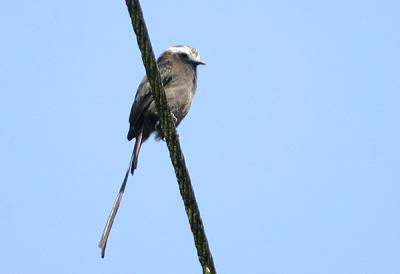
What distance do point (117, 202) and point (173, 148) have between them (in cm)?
168

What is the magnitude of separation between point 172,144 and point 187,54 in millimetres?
4430

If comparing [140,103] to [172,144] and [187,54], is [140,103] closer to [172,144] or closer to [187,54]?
[187,54]

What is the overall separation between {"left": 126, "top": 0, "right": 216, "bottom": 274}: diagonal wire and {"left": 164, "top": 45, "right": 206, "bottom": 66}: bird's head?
430 centimetres

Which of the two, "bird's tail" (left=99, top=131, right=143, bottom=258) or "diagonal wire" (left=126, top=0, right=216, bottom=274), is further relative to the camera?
"bird's tail" (left=99, top=131, right=143, bottom=258)

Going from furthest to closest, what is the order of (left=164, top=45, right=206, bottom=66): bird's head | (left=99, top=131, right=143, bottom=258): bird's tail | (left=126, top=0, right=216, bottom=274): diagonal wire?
(left=164, top=45, right=206, bottom=66): bird's head < (left=99, top=131, right=143, bottom=258): bird's tail < (left=126, top=0, right=216, bottom=274): diagonal wire

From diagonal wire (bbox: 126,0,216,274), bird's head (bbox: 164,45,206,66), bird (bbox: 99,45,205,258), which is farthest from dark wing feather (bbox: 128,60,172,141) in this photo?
diagonal wire (bbox: 126,0,216,274)

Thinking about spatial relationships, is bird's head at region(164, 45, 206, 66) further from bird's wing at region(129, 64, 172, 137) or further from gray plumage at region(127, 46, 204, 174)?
bird's wing at region(129, 64, 172, 137)

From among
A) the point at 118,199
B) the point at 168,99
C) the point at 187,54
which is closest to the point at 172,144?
the point at 118,199

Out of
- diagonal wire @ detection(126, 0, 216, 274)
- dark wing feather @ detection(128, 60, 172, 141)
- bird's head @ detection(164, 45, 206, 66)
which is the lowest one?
diagonal wire @ detection(126, 0, 216, 274)

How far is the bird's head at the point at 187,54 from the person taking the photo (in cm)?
830

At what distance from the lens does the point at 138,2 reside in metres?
3.63

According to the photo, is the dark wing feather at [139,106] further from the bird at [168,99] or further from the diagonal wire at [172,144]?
the diagonal wire at [172,144]

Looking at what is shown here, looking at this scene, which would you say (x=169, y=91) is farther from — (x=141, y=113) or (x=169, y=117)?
(x=169, y=117)

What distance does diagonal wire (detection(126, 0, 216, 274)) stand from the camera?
3693 millimetres
